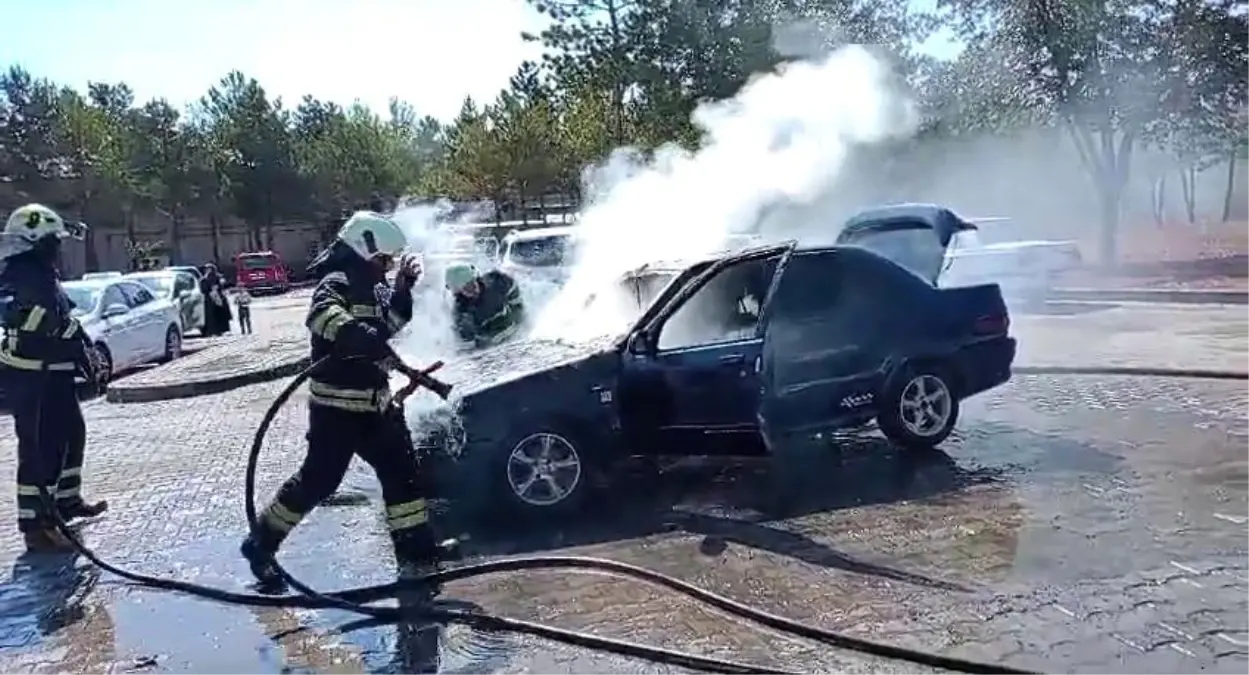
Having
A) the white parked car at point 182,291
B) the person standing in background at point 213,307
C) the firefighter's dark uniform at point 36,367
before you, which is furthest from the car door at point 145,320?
the firefighter's dark uniform at point 36,367

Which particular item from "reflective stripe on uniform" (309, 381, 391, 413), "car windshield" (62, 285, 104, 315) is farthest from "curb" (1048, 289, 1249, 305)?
"reflective stripe on uniform" (309, 381, 391, 413)

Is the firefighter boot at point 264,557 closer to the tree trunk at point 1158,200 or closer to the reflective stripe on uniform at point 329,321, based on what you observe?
the reflective stripe on uniform at point 329,321

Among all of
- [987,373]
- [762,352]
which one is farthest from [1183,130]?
[762,352]

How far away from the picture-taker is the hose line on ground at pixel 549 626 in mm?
4652

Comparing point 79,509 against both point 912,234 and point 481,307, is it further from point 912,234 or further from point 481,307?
point 912,234

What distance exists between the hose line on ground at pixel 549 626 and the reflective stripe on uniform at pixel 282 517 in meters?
0.12

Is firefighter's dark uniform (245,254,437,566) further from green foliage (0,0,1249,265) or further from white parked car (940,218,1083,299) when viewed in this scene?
white parked car (940,218,1083,299)

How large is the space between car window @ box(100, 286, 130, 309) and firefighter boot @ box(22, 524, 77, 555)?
1002 centimetres

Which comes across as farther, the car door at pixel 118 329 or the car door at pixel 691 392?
the car door at pixel 118 329

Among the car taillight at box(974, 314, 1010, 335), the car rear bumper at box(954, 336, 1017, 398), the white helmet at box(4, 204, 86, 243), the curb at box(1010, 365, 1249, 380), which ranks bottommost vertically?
the curb at box(1010, 365, 1249, 380)

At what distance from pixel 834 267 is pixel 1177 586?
3.30m

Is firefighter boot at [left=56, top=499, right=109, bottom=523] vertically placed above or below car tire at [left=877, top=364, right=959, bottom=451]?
below

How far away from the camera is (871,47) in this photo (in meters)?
20.5

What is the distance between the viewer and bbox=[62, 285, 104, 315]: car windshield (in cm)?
1647
